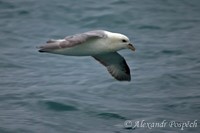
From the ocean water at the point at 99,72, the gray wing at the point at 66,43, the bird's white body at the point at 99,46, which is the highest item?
the gray wing at the point at 66,43

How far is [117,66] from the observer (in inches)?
624

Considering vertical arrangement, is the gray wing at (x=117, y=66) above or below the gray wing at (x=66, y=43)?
below

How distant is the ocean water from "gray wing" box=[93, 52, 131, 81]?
85 cm

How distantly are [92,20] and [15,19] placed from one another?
2652 millimetres

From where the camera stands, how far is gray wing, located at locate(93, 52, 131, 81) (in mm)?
15742

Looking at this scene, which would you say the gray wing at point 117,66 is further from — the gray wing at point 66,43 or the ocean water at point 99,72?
the gray wing at point 66,43

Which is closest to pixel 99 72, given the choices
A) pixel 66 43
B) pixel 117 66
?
pixel 117 66

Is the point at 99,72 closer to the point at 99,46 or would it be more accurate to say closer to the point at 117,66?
the point at 117,66

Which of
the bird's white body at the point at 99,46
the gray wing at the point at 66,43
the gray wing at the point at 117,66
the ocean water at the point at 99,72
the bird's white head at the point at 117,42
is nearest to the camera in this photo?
the gray wing at the point at 66,43

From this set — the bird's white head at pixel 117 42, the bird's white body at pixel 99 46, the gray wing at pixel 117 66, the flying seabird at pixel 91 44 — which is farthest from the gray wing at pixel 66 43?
the gray wing at pixel 117 66

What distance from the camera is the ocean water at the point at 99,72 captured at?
50.7 feet

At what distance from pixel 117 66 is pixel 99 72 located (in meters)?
3.10

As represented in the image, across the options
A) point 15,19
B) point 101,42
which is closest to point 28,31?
point 15,19

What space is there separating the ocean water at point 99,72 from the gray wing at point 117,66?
0.85 meters
